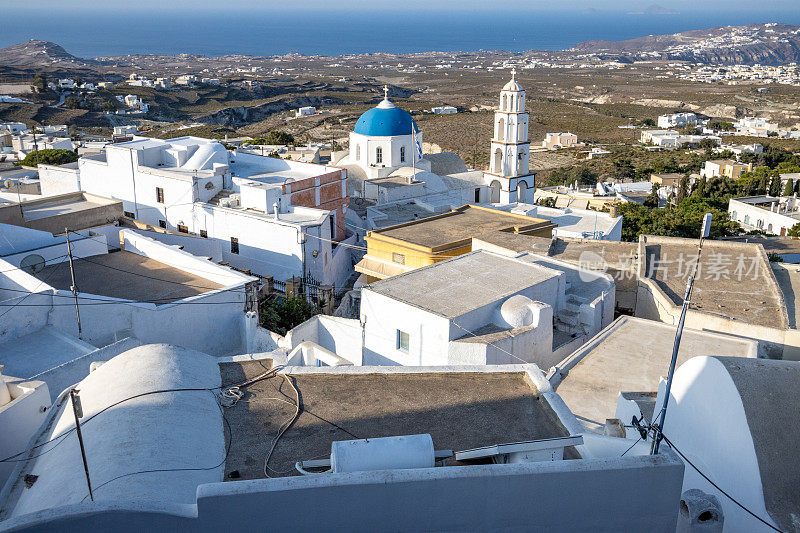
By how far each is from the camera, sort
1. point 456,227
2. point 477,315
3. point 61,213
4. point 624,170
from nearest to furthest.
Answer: point 477,315 → point 61,213 → point 456,227 → point 624,170

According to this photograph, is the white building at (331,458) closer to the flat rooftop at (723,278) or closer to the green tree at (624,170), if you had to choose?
the flat rooftop at (723,278)

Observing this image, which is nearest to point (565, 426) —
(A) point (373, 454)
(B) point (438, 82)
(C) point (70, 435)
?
(A) point (373, 454)

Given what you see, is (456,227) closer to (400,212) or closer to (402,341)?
(400,212)

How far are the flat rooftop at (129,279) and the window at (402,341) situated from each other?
3897mm

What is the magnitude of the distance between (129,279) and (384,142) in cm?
1463

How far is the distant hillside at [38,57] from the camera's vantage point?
525 feet

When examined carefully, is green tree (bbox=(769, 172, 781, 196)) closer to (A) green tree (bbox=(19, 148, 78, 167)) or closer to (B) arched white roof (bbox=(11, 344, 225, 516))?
(A) green tree (bbox=(19, 148, 78, 167))

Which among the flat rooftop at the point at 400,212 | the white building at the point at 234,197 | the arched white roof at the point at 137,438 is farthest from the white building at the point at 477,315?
the flat rooftop at the point at 400,212

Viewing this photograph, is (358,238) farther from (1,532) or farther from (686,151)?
(686,151)

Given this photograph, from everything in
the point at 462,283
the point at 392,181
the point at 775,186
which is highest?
the point at 462,283

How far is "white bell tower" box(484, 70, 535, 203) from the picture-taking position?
2900 cm

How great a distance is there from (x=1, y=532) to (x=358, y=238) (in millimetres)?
17911

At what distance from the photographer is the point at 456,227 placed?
1889 cm

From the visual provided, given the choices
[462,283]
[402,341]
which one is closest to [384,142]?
[462,283]
